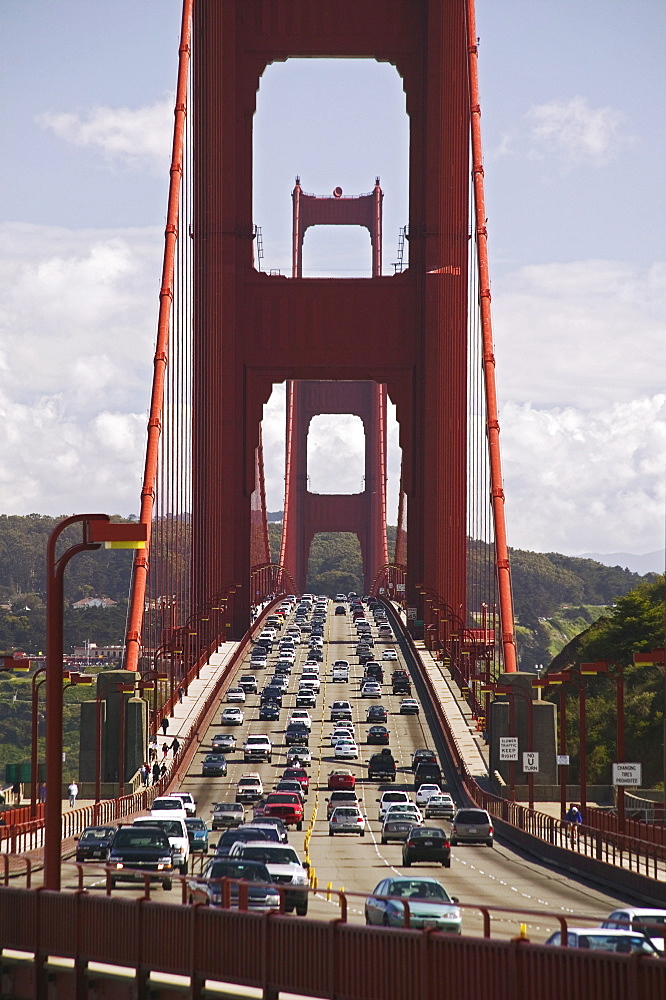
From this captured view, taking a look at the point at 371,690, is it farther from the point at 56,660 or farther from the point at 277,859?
the point at 56,660

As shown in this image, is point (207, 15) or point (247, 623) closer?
point (207, 15)

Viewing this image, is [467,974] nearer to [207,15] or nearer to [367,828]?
[367,828]

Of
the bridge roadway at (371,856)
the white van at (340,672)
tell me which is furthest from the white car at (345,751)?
the white van at (340,672)

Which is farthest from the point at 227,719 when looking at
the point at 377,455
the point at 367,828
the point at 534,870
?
the point at 377,455

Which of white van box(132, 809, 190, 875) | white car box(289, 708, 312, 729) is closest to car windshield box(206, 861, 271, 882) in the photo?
white van box(132, 809, 190, 875)

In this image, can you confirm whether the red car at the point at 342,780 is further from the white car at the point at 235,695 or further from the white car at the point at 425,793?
the white car at the point at 235,695

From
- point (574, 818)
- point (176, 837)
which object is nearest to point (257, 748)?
point (574, 818)
